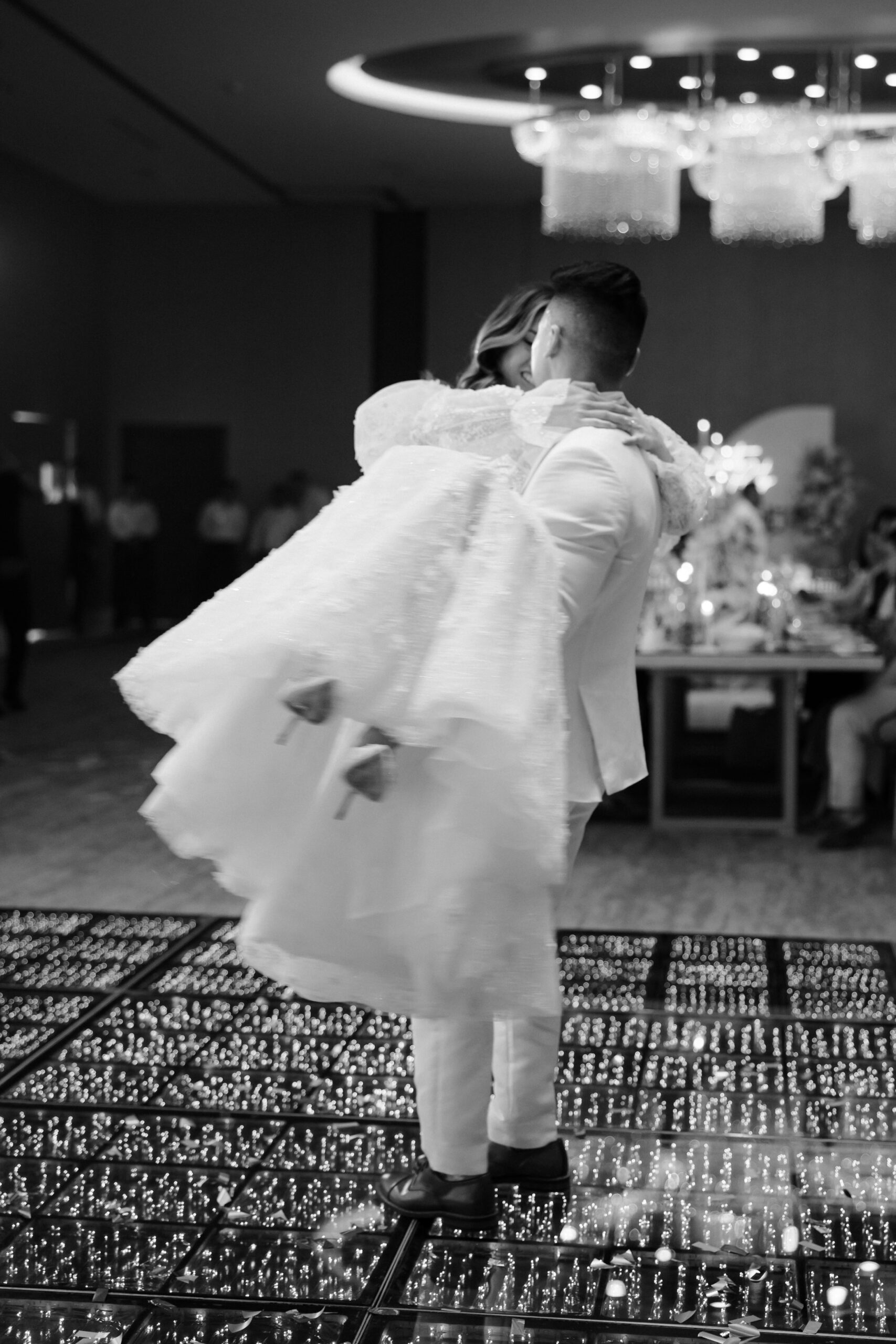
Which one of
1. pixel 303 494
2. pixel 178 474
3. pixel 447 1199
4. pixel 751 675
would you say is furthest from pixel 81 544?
pixel 447 1199

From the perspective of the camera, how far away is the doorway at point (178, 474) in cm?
1728

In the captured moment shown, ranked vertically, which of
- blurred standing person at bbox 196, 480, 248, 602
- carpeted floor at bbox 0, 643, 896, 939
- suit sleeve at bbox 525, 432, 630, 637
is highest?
suit sleeve at bbox 525, 432, 630, 637

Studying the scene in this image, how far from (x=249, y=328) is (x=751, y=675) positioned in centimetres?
1118

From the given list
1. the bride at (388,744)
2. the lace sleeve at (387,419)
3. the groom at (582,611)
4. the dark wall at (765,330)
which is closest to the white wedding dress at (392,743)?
the bride at (388,744)

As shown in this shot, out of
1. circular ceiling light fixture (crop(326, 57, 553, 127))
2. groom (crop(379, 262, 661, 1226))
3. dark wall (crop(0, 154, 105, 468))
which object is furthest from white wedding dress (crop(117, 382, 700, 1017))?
dark wall (crop(0, 154, 105, 468))

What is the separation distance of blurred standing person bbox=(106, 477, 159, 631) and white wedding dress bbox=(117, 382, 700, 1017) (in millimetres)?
14451

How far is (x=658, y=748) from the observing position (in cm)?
680

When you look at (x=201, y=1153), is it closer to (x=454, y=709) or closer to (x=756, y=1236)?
(x=756, y=1236)

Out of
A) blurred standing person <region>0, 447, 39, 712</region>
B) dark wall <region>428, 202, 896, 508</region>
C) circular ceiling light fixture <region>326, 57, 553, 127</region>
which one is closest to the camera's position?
blurred standing person <region>0, 447, 39, 712</region>

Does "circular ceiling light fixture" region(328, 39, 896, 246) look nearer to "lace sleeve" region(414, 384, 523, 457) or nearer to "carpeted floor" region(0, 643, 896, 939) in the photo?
"carpeted floor" region(0, 643, 896, 939)

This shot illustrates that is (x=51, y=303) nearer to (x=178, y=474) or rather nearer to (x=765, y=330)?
(x=178, y=474)

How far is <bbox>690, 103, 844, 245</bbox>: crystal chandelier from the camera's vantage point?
30.0 feet

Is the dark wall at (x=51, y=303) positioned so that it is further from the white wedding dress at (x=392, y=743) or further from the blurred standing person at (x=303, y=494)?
the white wedding dress at (x=392, y=743)

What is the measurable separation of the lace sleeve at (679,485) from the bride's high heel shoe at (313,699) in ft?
2.69
